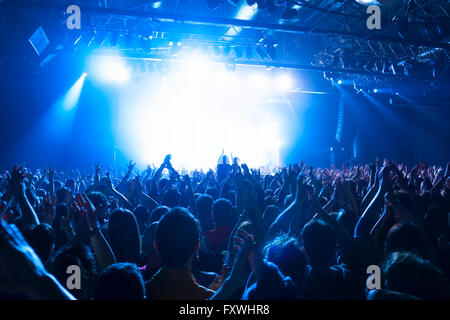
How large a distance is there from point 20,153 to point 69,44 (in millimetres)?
6323

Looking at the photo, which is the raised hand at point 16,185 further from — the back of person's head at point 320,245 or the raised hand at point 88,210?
the back of person's head at point 320,245

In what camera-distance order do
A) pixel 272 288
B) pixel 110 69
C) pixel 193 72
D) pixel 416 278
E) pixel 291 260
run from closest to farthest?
1. pixel 272 288
2. pixel 416 278
3. pixel 291 260
4. pixel 193 72
5. pixel 110 69

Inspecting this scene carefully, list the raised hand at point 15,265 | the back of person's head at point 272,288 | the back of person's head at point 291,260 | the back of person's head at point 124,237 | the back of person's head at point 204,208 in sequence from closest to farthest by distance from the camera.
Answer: the raised hand at point 15,265 → the back of person's head at point 272,288 → the back of person's head at point 291,260 → the back of person's head at point 124,237 → the back of person's head at point 204,208

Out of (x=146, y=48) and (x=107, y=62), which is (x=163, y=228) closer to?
(x=146, y=48)

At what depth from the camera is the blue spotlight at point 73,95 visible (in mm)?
14645

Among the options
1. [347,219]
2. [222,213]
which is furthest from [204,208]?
[347,219]

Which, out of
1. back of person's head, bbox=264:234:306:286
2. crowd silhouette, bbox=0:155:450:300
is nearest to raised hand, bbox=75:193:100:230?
crowd silhouette, bbox=0:155:450:300

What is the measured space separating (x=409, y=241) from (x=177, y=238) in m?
1.56

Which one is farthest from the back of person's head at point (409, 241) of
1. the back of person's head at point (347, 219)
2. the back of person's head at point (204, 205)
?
the back of person's head at point (204, 205)

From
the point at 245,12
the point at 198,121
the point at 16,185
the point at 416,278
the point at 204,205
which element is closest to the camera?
the point at 416,278

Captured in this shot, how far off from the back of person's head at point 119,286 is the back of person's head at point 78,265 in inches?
16.6

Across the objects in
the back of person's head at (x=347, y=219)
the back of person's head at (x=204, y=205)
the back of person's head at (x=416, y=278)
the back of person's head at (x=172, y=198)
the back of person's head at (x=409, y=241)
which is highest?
the back of person's head at (x=172, y=198)

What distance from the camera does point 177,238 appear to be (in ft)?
6.32

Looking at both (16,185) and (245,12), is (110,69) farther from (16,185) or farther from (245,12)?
(16,185)
